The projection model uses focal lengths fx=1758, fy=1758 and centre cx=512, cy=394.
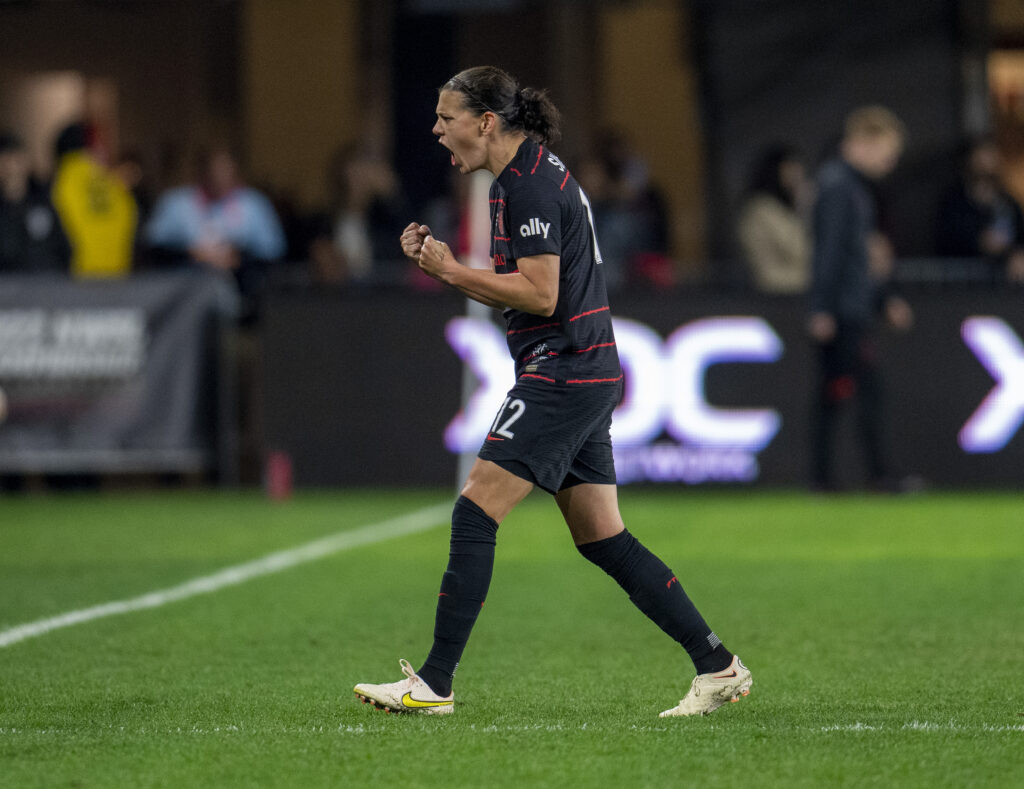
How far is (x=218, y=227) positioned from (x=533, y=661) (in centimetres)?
923

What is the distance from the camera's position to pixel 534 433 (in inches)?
211

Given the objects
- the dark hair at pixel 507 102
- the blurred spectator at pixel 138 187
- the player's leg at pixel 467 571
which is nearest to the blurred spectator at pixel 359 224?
the blurred spectator at pixel 138 187

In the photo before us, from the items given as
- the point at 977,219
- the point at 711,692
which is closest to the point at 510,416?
the point at 711,692

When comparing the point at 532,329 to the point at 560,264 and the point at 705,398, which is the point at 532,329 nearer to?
the point at 560,264

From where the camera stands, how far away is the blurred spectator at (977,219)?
15102 millimetres

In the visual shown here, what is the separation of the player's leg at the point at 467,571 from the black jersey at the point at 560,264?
347mm

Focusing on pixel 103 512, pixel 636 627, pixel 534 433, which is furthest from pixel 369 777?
pixel 103 512

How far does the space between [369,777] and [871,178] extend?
30.6ft

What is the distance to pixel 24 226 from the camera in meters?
14.9

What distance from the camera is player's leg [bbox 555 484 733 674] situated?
5.52m

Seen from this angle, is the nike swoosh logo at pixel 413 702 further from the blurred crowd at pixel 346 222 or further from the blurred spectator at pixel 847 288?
the blurred crowd at pixel 346 222

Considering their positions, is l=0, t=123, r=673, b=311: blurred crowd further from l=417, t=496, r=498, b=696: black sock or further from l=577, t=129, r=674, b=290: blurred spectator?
l=417, t=496, r=498, b=696: black sock

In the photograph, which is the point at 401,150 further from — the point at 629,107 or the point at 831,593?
the point at 831,593

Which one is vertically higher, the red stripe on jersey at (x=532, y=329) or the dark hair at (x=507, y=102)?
the dark hair at (x=507, y=102)
